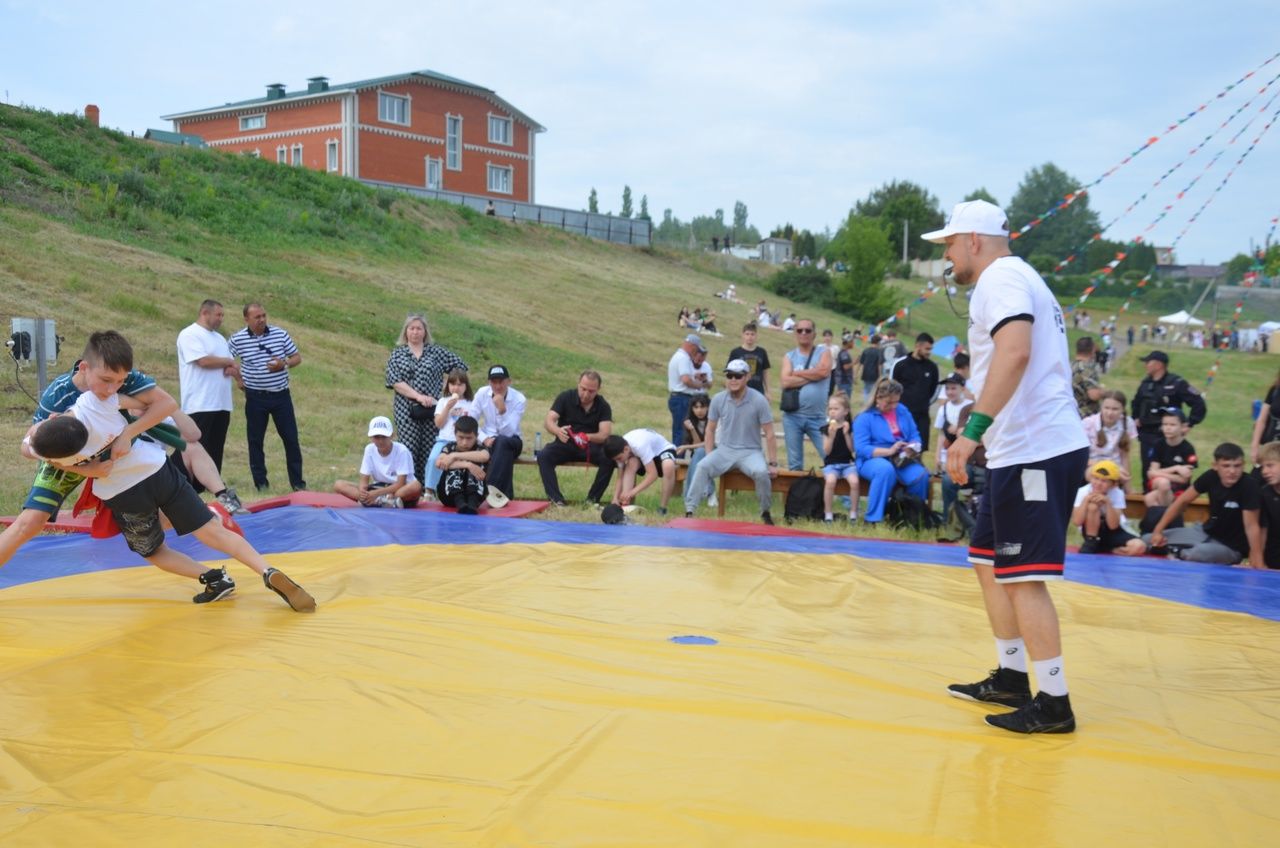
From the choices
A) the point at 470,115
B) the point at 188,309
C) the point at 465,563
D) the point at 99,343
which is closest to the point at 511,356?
the point at 188,309

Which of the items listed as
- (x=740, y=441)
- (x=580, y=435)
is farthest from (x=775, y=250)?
(x=740, y=441)

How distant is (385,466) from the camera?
338 inches

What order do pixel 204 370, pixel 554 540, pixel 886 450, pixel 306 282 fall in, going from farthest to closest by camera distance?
pixel 306 282, pixel 204 370, pixel 886 450, pixel 554 540

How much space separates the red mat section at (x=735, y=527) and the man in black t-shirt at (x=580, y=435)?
128 centimetres

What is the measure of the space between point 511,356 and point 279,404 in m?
11.1

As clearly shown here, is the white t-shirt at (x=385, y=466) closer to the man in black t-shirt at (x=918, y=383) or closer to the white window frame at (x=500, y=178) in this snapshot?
the man in black t-shirt at (x=918, y=383)

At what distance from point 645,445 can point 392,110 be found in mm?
33399

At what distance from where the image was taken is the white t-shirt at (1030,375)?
3400 millimetres

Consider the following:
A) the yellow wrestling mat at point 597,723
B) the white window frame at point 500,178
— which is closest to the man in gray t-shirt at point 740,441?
the yellow wrestling mat at point 597,723

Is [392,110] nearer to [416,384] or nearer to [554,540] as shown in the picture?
[416,384]

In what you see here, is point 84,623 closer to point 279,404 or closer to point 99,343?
point 99,343

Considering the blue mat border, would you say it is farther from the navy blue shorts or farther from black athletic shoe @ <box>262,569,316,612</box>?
the navy blue shorts

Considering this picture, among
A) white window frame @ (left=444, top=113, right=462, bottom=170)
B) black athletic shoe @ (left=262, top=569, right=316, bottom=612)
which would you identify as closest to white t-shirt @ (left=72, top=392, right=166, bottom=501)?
black athletic shoe @ (left=262, top=569, right=316, bottom=612)

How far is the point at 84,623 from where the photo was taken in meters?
4.46
